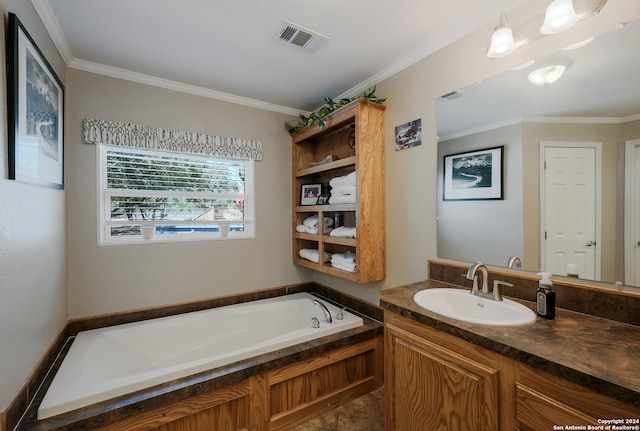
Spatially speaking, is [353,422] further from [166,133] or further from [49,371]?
[166,133]

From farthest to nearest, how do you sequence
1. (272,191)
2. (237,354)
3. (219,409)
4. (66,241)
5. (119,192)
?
1. (272,191)
2. (119,192)
3. (66,241)
4. (237,354)
5. (219,409)

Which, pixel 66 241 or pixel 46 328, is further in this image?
pixel 66 241

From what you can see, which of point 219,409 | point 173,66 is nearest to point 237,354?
point 219,409

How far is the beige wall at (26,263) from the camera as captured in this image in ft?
3.55

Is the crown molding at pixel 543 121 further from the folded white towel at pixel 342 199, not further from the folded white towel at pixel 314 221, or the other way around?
the folded white towel at pixel 314 221

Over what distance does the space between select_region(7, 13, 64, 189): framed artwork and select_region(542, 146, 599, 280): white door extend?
7.81 feet

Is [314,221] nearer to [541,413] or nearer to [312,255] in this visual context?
[312,255]

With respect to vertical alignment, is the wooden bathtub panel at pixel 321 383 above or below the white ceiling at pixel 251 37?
below

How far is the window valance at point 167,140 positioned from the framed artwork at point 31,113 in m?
0.27

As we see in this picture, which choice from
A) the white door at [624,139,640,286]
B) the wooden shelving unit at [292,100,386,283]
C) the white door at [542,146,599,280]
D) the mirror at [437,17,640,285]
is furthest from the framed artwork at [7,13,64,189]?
the white door at [624,139,640,286]

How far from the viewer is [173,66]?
6.64ft

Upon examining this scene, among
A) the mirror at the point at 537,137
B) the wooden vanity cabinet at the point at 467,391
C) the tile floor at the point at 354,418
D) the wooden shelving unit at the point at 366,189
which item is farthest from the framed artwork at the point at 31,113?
the mirror at the point at 537,137

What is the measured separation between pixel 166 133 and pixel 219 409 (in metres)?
2.02

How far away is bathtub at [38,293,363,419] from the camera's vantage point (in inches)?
52.7
